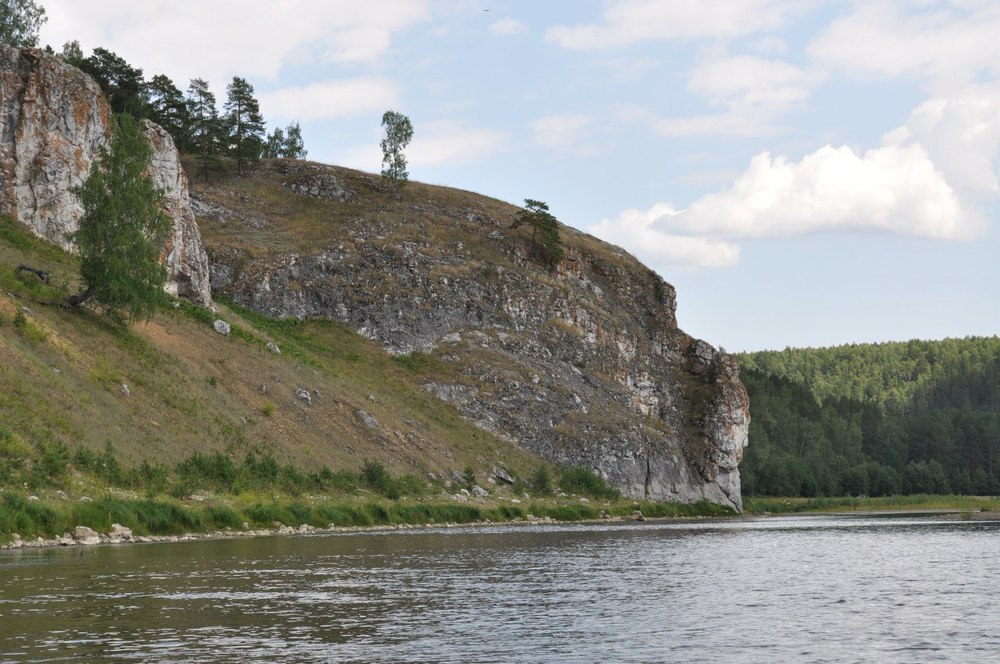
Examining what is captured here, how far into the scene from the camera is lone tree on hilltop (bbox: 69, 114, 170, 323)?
66562 millimetres

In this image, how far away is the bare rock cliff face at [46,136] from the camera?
7750 centimetres

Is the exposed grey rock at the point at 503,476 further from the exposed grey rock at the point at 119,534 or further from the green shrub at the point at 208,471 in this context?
the exposed grey rock at the point at 119,534

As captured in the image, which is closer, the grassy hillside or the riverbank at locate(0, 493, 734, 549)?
the riverbank at locate(0, 493, 734, 549)

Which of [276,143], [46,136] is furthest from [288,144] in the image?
[46,136]

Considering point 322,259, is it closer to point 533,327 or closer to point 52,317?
point 533,327

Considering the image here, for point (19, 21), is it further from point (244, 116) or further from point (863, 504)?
point (863, 504)

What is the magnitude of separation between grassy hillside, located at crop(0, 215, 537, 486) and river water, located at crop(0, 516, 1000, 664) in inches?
569

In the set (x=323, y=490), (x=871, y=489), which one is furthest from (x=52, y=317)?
(x=871, y=489)

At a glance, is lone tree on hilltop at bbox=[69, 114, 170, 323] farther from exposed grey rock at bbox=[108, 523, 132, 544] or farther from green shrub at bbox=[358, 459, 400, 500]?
exposed grey rock at bbox=[108, 523, 132, 544]

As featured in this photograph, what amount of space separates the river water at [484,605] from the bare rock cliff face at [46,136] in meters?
43.8

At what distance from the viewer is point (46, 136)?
3132 inches

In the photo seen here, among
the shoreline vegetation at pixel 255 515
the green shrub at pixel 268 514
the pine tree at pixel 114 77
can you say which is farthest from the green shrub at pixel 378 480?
the pine tree at pixel 114 77

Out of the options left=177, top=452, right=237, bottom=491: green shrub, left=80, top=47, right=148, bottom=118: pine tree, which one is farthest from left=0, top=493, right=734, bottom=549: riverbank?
left=80, top=47, right=148, bottom=118: pine tree

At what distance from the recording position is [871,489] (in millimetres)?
186875
